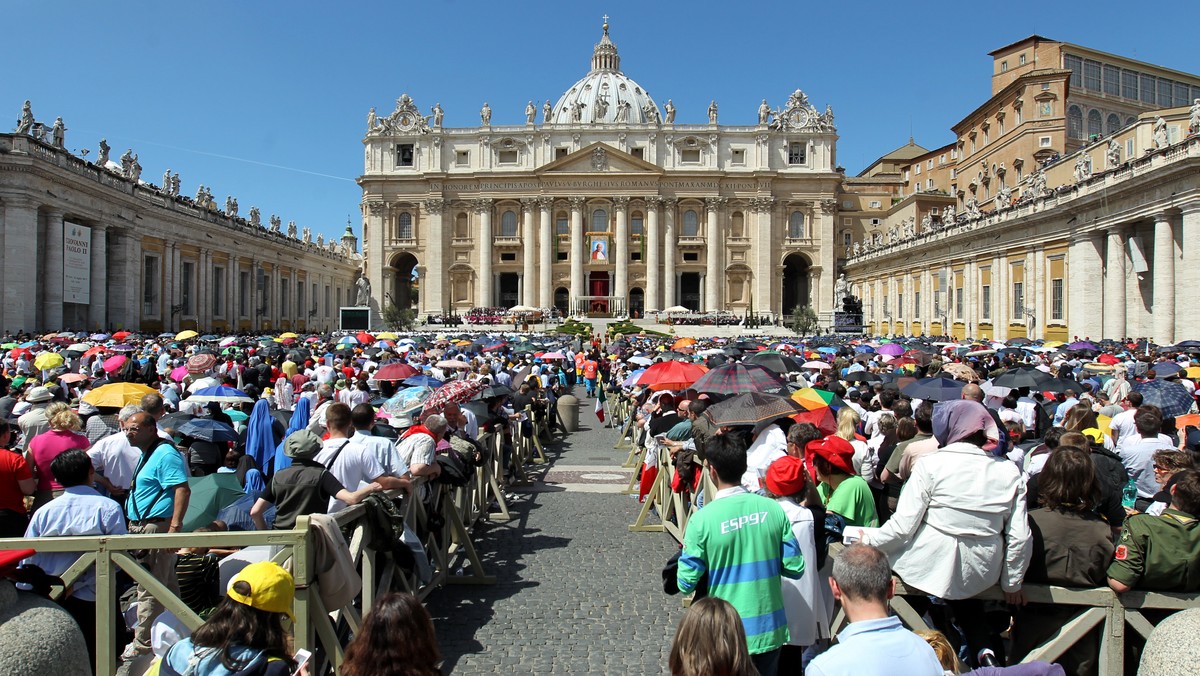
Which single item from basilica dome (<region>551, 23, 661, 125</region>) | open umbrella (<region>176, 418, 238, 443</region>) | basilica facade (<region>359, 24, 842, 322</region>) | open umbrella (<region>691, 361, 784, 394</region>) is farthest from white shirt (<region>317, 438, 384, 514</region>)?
basilica dome (<region>551, 23, 661, 125</region>)

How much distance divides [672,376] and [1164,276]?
2074 centimetres

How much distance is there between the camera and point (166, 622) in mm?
4477

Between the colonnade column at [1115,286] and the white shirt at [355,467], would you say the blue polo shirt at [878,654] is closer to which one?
the white shirt at [355,467]

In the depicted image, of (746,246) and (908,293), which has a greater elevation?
(746,246)

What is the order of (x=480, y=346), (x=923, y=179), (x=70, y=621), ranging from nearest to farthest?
(x=70, y=621), (x=480, y=346), (x=923, y=179)

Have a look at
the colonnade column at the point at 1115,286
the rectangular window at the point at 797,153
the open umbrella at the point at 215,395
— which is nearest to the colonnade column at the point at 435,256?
the rectangular window at the point at 797,153

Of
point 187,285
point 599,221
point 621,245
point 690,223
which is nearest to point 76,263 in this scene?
point 187,285

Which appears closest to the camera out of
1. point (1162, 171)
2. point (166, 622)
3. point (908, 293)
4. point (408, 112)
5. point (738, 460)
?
point (738, 460)

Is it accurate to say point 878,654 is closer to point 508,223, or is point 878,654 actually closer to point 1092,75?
point 1092,75

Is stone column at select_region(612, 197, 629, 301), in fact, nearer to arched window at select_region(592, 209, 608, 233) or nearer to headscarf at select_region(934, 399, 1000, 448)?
arched window at select_region(592, 209, 608, 233)

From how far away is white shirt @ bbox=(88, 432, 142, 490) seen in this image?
21.8ft

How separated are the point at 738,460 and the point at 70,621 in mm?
3030

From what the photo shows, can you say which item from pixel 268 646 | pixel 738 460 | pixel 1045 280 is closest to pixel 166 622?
pixel 268 646

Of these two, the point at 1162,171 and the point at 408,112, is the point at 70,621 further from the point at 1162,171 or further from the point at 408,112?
the point at 408,112
